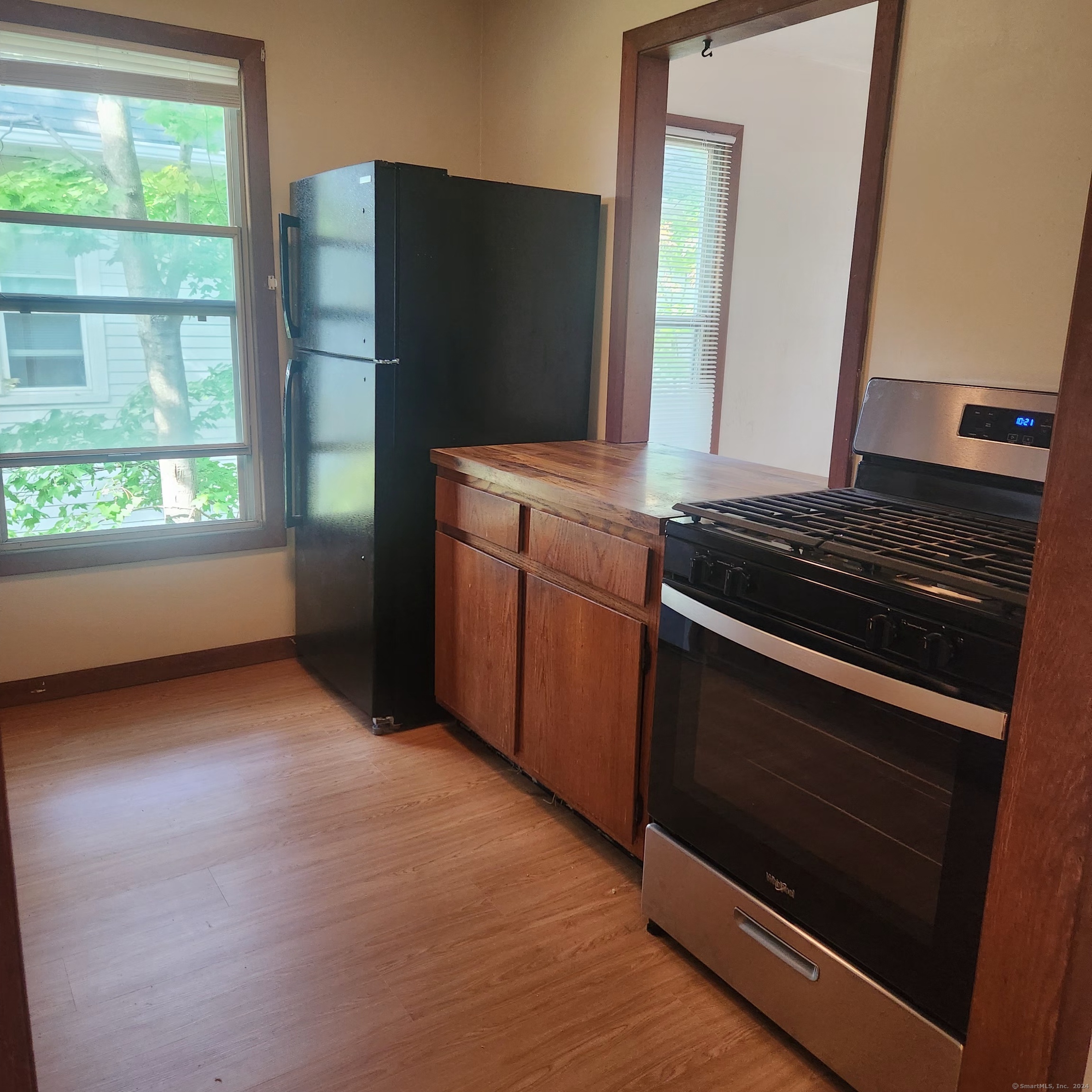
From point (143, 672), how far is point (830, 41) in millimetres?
3779

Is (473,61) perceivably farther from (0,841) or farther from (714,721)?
(0,841)

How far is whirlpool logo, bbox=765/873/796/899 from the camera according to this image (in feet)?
5.46

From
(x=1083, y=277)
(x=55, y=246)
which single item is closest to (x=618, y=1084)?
(x=1083, y=277)

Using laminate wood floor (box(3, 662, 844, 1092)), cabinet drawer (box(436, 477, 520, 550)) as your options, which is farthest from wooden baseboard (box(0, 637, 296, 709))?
cabinet drawer (box(436, 477, 520, 550))

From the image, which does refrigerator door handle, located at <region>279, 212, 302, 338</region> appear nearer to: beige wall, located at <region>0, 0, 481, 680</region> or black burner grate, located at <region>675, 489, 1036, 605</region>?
beige wall, located at <region>0, 0, 481, 680</region>

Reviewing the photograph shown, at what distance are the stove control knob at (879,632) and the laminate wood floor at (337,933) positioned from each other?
818 mm

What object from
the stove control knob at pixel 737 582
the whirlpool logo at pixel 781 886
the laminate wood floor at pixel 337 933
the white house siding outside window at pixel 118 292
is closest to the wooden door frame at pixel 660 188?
the stove control knob at pixel 737 582

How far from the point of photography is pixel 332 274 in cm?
290

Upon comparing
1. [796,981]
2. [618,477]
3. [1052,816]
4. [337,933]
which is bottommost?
[337,933]

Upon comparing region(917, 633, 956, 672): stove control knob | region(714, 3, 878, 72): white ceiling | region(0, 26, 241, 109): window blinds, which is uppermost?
region(714, 3, 878, 72): white ceiling

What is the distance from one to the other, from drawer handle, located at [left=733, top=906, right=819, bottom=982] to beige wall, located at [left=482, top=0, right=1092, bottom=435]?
117cm

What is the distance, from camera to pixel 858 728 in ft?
4.91

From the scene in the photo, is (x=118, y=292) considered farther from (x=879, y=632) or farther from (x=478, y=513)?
(x=879, y=632)

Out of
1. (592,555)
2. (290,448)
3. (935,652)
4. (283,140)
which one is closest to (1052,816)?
(935,652)
